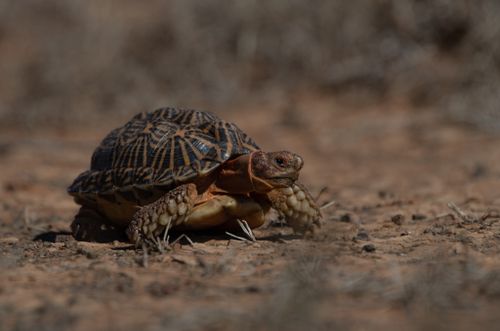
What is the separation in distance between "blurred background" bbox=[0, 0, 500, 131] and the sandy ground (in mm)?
3994

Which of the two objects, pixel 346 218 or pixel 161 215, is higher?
pixel 346 218

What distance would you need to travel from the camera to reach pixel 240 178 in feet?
14.7

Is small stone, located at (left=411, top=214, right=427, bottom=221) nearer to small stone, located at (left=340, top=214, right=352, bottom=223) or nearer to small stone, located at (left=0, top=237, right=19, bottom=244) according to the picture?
small stone, located at (left=340, top=214, right=352, bottom=223)

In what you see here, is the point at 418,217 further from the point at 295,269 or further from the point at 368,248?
the point at 295,269

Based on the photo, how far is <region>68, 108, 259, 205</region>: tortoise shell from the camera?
14.8ft

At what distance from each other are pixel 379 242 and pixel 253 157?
3.09 feet

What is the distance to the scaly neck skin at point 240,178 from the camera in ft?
→ 14.6

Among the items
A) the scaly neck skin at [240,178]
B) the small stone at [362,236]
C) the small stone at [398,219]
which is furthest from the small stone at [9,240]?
the small stone at [398,219]

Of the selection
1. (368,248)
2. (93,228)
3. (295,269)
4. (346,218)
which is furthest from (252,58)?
(295,269)

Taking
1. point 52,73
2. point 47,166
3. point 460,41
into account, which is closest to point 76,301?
point 47,166

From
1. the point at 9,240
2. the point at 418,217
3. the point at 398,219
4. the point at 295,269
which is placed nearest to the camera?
the point at 295,269

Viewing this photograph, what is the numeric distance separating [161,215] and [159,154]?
484 mm

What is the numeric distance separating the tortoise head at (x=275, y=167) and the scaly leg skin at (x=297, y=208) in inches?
7.1

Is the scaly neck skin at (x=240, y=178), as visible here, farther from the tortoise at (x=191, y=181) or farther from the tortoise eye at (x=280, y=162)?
the tortoise eye at (x=280, y=162)
